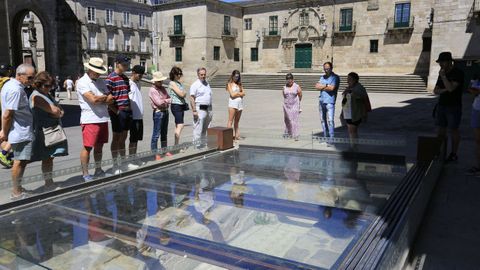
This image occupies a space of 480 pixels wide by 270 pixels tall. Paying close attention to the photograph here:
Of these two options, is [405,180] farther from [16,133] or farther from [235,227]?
[16,133]

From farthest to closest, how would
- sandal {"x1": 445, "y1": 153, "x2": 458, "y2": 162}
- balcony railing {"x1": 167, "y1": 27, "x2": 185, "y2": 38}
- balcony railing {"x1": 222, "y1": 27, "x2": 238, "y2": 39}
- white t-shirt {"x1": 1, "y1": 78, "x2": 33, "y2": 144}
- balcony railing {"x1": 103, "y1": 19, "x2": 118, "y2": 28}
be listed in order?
balcony railing {"x1": 103, "y1": 19, "x2": 118, "y2": 28}, balcony railing {"x1": 167, "y1": 27, "x2": 185, "y2": 38}, balcony railing {"x1": 222, "y1": 27, "x2": 238, "y2": 39}, sandal {"x1": 445, "y1": 153, "x2": 458, "y2": 162}, white t-shirt {"x1": 1, "y1": 78, "x2": 33, "y2": 144}

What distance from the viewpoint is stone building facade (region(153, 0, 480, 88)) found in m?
30.7

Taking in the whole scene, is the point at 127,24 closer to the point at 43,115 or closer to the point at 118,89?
the point at 118,89

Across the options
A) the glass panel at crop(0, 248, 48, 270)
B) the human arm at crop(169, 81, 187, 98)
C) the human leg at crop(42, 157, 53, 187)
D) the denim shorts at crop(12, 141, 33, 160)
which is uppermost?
the human arm at crop(169, 81, 187, 98)

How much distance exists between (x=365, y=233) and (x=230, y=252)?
1.06 metres

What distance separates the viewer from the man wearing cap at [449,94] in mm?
5680

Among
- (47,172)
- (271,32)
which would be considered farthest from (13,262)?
(271,32)

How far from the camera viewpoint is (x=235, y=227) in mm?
3449

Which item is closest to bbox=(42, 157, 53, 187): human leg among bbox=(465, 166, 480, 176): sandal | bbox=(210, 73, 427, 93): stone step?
bbox=(465, 166, 480, 176): sandal

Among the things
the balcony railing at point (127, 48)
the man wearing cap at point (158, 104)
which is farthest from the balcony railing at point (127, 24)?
the man wearing cap at point (158, 104)

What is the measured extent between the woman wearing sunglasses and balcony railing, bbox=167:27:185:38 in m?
34.6

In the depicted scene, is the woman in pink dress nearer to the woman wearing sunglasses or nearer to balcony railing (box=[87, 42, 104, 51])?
the woman wearing sunglasses

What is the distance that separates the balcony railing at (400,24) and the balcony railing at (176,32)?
1815 cm

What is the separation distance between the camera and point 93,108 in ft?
15.6
